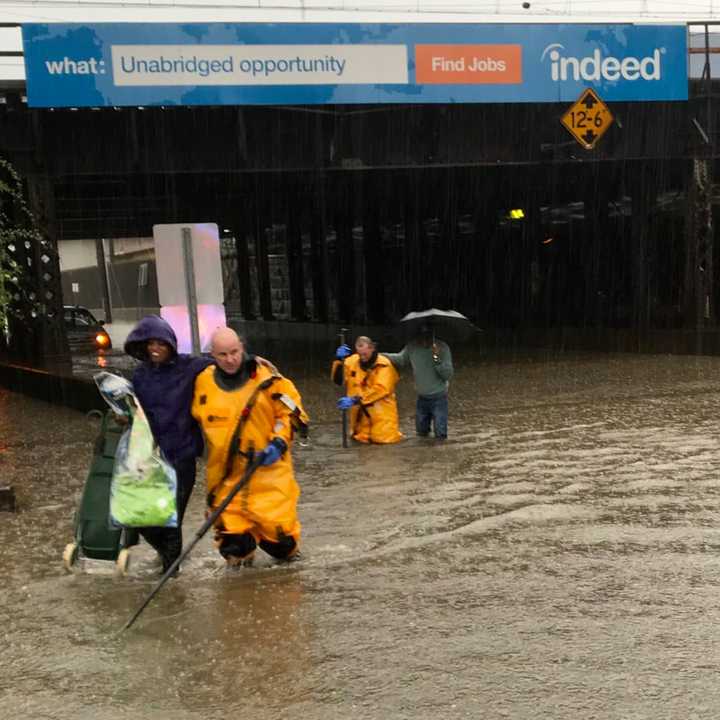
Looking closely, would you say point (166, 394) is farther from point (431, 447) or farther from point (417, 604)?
point (431, 447)

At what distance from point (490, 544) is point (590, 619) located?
1.62 m

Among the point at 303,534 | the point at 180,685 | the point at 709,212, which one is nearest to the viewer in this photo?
the point at 180,685

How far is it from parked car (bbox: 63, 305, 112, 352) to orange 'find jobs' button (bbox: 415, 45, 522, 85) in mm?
11915

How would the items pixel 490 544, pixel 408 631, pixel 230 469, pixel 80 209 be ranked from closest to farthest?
pixel 408 631 < pixel 230 469 < pixel 490 544 < pixel 80 209

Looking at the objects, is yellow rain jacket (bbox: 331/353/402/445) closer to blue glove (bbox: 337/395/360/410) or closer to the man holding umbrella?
blue glove (bbox: 337/395/360/410)

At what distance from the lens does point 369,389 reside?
11.0 metres

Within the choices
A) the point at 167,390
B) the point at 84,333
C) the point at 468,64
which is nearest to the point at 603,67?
the point at 468,64

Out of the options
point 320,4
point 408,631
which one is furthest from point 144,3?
point 408,631

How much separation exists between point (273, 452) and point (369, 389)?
526 cm

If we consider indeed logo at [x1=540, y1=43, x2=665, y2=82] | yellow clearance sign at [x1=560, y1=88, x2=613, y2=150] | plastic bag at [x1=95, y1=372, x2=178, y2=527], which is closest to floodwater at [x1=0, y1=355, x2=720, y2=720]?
plastic bag at [x1=95, y1=372, x2=178, y2=527]

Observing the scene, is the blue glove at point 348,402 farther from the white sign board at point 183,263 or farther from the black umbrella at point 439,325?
the white sign board at point 183,263

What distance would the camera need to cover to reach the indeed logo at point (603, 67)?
1662 cm

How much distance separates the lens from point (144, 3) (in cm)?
2464

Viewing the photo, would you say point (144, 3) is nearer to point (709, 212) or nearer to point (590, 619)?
point (709, 212)
